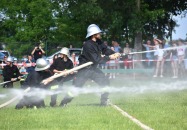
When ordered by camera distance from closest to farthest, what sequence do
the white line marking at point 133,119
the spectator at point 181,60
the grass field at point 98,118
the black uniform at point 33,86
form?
the white line marking at point 133,119 → the grass field at point 98,118 → the black uniform at point 33,86 → the spectator at point 181,60

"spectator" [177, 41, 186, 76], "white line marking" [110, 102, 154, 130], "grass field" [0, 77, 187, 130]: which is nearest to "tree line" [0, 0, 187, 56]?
"spectator" [177, 41, 186, 76]

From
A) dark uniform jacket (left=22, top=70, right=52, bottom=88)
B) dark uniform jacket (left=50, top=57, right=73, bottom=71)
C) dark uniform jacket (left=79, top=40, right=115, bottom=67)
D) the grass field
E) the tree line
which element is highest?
the tree line

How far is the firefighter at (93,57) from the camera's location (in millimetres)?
11250

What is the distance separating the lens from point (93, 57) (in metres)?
11.2

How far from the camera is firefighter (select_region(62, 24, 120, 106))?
1125cm

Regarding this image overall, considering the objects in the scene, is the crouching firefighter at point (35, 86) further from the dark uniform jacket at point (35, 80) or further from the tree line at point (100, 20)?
the tree line at point (100, 20)

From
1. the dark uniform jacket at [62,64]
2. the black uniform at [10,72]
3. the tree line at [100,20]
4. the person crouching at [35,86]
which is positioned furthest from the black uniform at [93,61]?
the tree line at [100,20]

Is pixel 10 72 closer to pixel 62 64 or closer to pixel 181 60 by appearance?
pixel 62 64

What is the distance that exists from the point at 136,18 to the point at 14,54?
7591mm

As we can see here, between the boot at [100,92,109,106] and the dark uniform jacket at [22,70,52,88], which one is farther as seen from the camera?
the dark uniform jacket at [22,70,52,88]

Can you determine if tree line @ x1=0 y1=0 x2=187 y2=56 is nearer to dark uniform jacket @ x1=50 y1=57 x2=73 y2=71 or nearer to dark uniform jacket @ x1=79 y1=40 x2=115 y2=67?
dark uniform jacket @ x1=50 y1=57 x2=73 y2=71

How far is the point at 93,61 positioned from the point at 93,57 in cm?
9

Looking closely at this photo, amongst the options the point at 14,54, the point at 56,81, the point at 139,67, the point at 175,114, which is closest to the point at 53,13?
the point at 14,54

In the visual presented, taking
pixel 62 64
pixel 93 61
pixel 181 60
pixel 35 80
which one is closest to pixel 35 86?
pixel 35 80
